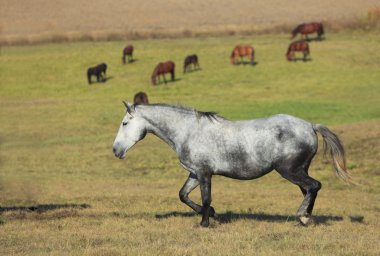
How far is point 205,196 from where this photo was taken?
549 inches

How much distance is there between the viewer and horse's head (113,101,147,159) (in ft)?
46.7

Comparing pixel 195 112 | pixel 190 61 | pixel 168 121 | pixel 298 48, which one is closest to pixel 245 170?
pixel 195 112

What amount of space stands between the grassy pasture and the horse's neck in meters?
1.70

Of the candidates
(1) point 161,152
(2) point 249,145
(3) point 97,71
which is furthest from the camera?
(3) point 97,71

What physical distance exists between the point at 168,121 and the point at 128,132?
787 millimetres

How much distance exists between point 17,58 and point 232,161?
5032 cm

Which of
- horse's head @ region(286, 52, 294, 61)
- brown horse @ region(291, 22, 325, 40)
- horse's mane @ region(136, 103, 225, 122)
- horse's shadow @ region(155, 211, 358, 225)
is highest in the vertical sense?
horse's mane @ region(136, 103, 225, 122)

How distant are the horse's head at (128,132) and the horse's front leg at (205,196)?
152 centimetres

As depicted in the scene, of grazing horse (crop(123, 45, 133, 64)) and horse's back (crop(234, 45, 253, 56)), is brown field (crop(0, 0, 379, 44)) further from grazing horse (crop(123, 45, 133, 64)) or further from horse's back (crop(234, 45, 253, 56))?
horse's back (crop(234, 45, 253, 56))

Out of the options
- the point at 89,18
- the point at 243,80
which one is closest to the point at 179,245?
the point at 243,80

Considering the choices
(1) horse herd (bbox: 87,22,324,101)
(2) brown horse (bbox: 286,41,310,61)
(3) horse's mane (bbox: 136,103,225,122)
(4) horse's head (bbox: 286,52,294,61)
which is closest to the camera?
(3) horse's mane (bbox: 136,103,225,122)

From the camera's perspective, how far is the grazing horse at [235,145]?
13.7 metres

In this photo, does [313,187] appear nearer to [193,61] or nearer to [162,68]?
[162,68]

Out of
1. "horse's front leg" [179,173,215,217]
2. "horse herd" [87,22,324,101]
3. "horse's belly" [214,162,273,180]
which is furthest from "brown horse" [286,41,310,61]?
"horse's belly" [214,162,273,180]
